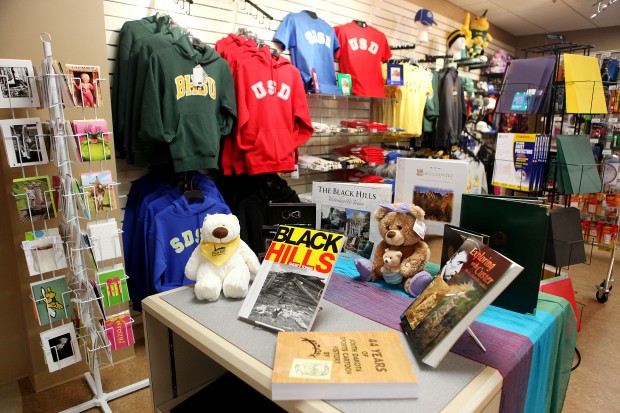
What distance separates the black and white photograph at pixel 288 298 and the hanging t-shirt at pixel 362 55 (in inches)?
117

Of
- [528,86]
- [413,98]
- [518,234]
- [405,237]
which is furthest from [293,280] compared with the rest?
[413,98]

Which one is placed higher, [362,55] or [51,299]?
[362,55]

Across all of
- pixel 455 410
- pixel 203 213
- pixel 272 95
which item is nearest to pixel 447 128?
pixel 272 95

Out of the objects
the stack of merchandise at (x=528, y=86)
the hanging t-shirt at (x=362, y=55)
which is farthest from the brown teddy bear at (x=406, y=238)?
the hanging t-shirt at (x=362, y=55)

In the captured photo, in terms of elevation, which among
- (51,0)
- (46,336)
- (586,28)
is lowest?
(46,336)

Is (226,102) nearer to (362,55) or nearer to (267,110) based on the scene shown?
(267,110)

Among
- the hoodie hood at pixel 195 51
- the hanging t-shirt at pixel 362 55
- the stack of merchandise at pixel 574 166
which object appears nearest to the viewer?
the hoodie hood at pixel 195 51

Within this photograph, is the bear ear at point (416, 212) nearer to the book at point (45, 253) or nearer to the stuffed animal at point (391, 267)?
the stuffed animal at point (391, 267)

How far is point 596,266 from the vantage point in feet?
14.6

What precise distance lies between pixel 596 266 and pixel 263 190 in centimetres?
375

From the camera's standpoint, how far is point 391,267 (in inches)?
56.8

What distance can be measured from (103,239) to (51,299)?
0.37 m

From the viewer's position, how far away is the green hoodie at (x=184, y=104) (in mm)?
2320

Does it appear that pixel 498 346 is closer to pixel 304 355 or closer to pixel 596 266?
pixel 304 355
